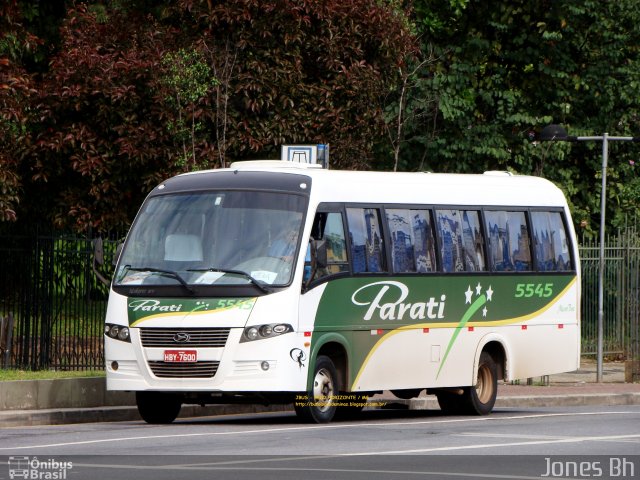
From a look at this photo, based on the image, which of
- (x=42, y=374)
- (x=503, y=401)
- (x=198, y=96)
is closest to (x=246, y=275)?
(x=42, y=374)

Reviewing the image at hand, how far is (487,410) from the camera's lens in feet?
71.5

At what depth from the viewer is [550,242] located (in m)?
23.0

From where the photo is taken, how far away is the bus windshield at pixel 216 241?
60.3 feet

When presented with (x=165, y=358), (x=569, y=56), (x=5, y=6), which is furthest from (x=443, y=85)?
(x=165, y=358)

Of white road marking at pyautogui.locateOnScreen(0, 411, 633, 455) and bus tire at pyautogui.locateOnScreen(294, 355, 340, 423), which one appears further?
bus tire at pyautogui.locateOnScreen(294, 355, 340, 423)

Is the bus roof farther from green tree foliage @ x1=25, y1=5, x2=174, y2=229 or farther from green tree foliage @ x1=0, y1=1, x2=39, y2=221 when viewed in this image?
green tree foliage @ x1=25, y1=5, x2=174, y2=229

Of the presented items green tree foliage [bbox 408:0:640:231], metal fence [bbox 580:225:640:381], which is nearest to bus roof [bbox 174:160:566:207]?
metal fence [bbox 580:225:640:381]

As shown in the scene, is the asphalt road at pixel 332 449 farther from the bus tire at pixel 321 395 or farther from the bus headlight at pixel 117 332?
the bus headlight at pixel 117 332

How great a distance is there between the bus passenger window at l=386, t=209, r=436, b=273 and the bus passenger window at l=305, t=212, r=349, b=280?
108 cm

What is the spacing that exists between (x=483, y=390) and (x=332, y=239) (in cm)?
389

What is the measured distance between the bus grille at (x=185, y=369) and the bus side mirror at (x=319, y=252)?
5.66ft

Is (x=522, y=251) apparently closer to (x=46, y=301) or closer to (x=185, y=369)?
(x=185, y=369)

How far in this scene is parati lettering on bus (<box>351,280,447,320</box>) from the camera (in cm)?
1970

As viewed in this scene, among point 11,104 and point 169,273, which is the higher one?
point 11,104
